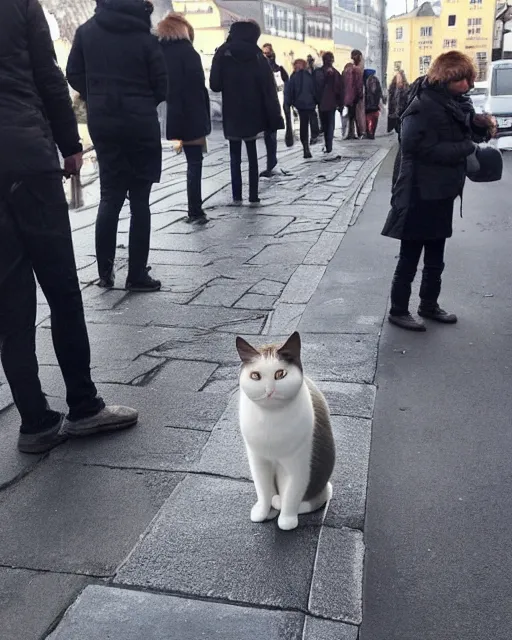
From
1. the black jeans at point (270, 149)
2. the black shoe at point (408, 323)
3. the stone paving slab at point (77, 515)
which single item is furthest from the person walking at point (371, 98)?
the stone paving slab at point (77, 515)

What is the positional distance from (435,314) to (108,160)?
2524 millimetres

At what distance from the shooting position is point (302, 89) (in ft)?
41.5

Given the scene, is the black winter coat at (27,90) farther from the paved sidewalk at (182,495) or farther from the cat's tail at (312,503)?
the cat's tail at (312,503)

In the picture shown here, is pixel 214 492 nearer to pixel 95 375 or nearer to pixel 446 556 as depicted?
pixel 446 556

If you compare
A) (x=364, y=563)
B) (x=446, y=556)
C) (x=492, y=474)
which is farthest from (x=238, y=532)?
(x=492, y=474)

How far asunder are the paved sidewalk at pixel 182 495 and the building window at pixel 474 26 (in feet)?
127

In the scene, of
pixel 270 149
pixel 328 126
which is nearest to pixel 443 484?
pixel 270 149

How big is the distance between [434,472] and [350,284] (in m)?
2.58

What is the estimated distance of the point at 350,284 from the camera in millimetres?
5176

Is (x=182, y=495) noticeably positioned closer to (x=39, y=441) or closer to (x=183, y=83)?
(x=39, y=441)

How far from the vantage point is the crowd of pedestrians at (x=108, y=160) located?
2691 mm

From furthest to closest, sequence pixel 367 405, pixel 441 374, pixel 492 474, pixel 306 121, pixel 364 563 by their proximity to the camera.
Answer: pixel 306 121
pixel 441 374
pixel 367 405
pixel 492 474
pixel 364 563

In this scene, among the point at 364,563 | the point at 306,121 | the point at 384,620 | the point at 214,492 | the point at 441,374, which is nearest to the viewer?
the point at 384,620

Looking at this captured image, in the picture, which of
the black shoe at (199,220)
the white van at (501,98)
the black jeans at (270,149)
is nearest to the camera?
the black shoe at (199,220)
